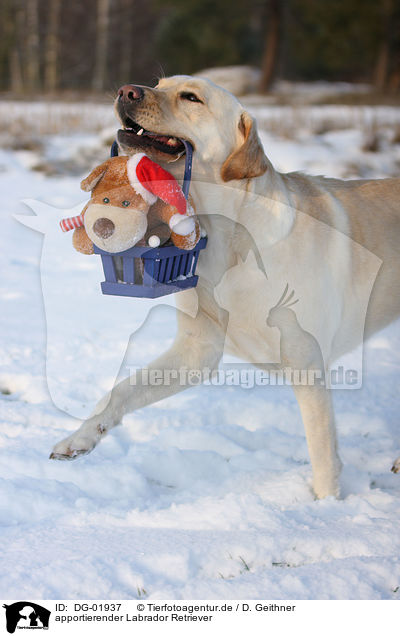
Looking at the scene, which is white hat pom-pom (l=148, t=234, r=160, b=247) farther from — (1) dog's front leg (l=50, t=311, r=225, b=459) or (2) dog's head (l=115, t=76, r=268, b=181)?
(1) dog's front leg (l=50, t=311, r=225, b=459)

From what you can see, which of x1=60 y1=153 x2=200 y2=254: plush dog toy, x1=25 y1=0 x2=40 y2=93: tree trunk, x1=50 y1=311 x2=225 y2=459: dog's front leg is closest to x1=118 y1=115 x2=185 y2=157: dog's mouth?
x1=60 y1=153 x2=200 y2=254: plush dog toy

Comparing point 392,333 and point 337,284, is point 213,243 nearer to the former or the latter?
point 337,284

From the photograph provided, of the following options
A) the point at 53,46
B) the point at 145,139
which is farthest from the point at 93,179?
the point at 53,46

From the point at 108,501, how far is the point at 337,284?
1.18 m

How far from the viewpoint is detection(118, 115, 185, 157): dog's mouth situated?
7.43 ft

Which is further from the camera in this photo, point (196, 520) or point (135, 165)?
point (196, 520)

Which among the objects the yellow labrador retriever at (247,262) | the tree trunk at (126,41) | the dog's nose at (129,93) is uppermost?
the dog's nose at (129,93)

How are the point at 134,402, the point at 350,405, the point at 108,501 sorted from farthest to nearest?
the point at 350,405 → the point at 134,402 → the point at 108,501

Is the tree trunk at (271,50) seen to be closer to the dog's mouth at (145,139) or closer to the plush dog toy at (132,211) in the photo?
the dog's mouth at (145,139)

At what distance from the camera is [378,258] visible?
2.76 meters

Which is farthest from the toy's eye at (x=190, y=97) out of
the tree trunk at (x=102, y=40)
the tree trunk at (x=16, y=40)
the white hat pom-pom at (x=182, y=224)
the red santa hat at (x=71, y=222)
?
the tree trunk at (x=16, y=40)

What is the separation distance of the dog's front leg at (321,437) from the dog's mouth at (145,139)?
0.97 metres

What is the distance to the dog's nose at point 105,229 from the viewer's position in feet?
6.73
